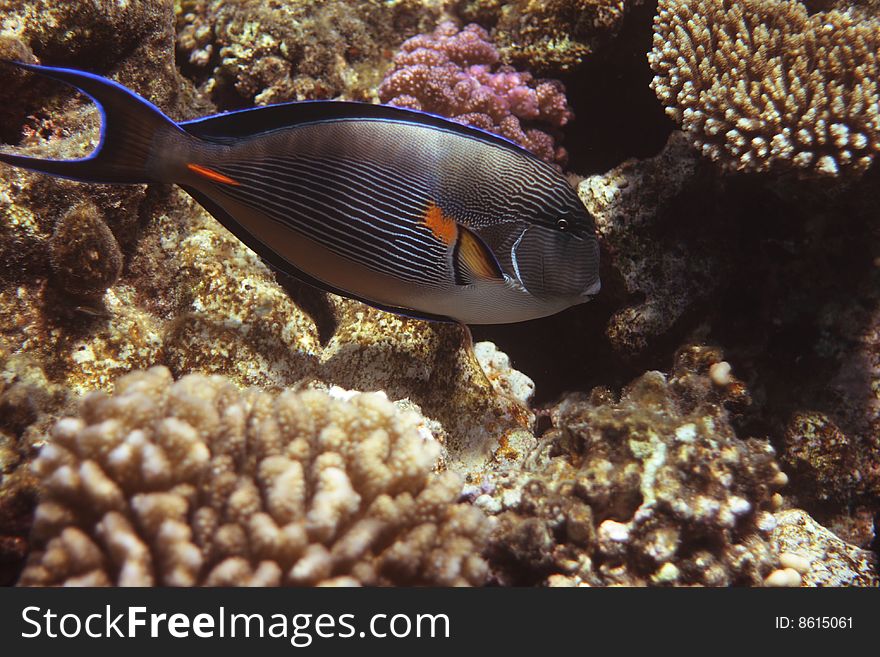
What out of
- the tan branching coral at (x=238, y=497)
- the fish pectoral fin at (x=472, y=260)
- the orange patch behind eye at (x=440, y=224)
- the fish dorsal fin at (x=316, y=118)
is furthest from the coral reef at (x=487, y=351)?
the fish dorsal fin at (x=316, y=118)

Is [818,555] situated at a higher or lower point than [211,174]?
lower

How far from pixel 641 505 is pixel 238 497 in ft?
5.14

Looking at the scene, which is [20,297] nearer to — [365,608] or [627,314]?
[365,608]

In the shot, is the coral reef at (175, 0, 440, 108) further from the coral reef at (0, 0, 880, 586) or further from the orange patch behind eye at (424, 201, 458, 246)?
the orange patch behind eye at (424, 201, 458, 246)

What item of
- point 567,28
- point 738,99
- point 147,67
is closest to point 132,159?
point 147,67

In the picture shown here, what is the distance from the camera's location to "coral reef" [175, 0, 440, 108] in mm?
3789

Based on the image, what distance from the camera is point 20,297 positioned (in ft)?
8.43

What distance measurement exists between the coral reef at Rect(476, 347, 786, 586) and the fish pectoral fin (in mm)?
833

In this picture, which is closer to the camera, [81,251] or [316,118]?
[316,118]

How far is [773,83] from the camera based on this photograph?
273cm

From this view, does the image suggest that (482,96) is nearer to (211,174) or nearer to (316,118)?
(316,118)

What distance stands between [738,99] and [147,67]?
10.9ft

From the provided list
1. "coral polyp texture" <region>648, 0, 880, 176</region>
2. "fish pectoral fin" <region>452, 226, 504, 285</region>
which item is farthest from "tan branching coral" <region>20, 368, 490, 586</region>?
"coral polyp texture" <region>648, 0, 880, 176</region>

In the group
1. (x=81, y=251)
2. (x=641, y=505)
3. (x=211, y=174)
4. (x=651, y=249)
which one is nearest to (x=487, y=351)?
(x=651, y=249)
